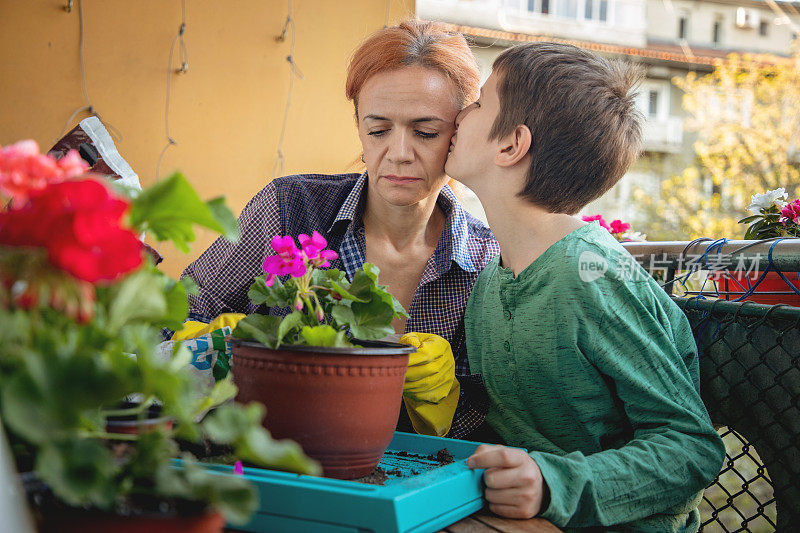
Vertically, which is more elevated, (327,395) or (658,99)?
Result: (658,99)

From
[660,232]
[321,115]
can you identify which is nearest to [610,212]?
[660,232]

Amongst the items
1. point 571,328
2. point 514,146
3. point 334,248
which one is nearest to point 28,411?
point 571,328

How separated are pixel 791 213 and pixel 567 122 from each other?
A: 102 cm

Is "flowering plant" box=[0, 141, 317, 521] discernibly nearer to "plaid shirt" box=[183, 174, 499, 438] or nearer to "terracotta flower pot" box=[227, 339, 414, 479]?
"terracotta flower pot" box=[227, 339, 414, 479]

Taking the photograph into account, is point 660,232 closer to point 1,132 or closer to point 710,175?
point 710,175

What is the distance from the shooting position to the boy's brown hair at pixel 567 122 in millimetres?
1506

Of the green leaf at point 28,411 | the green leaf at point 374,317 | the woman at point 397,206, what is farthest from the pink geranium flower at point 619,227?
the green leaf at point 28,411

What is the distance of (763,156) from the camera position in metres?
13.6

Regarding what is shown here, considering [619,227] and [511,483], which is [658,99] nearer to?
[619,227]

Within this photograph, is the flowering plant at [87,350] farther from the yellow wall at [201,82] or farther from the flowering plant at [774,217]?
the yellow wall at [201,82]

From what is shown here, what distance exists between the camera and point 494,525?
885 mm

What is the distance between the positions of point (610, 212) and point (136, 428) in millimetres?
16253

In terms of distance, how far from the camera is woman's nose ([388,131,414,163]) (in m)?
1.70

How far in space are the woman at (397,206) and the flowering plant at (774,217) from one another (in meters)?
0.88
